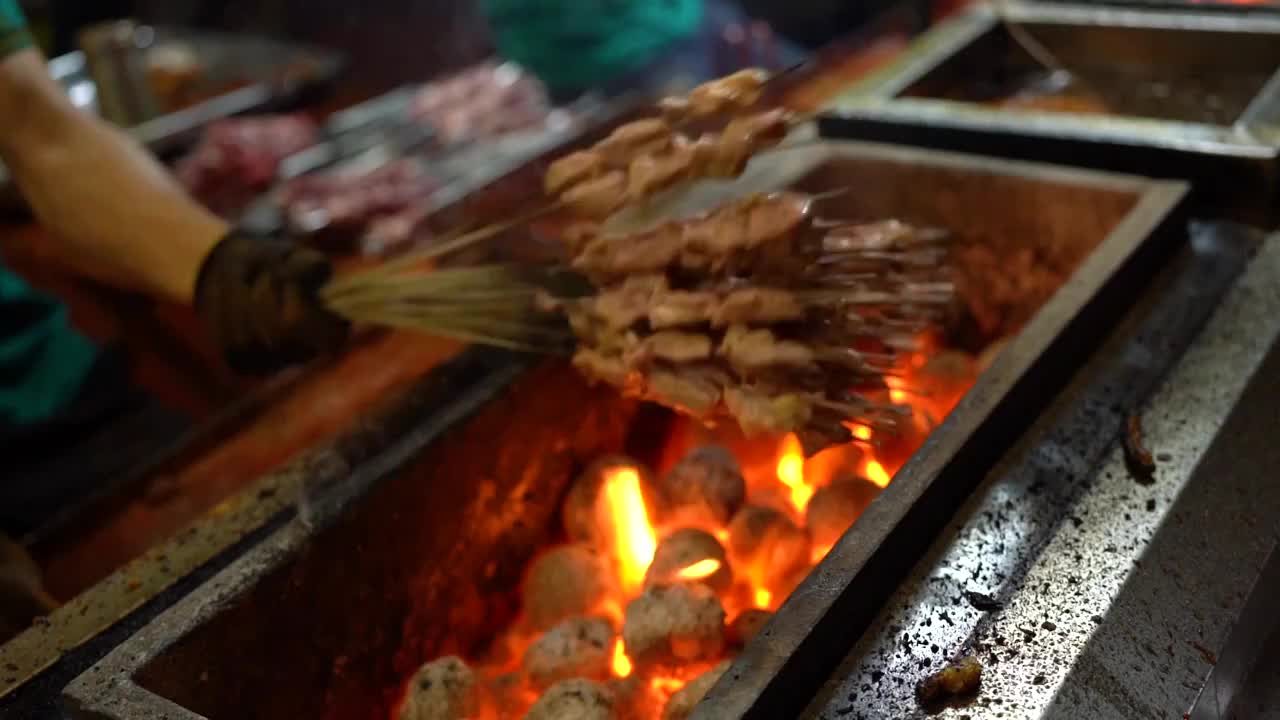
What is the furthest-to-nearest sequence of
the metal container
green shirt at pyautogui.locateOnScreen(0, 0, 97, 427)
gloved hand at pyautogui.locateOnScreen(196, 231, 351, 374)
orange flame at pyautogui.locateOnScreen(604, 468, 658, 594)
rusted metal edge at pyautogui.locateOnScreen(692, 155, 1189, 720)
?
1. green shirt at pyautogui.locateOnScreen(0, 0, 97, 427)
2. the metal container
3. gloved hand at pyautogui.locateOnScreen(196, 231, 351, 374)
4. orange flame at pyautogui.locateOnScreen(604, 468, 658, 594)
5. rusted metal edge at pyautogui.locateOnScreen(692, 155, 1189, 720)

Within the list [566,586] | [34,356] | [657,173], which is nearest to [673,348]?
[657,173]

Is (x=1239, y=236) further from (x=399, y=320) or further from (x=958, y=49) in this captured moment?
(x=399, y=320)

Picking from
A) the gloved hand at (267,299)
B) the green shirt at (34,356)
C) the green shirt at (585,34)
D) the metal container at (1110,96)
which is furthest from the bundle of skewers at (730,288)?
the green shirt at (585,34)

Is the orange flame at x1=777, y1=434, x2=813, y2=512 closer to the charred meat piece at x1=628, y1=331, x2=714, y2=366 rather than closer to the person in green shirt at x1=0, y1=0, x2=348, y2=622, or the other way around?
the charred meat piece at x1=628, y1=331, x2=714, y2=366

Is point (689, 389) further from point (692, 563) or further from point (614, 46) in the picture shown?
point (614, 46)

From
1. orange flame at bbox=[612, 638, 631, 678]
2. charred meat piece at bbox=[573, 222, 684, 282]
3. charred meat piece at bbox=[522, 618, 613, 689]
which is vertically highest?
charred meat piece at bbox=[573, 222, 684, 282]

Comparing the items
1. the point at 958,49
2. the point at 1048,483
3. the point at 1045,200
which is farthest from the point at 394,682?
the point at 958,49

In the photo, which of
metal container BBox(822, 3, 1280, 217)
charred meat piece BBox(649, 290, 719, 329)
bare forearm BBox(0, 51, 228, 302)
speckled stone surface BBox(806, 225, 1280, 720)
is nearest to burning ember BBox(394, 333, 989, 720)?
speckled stone surface BBox(806, 225, 1280, 720)

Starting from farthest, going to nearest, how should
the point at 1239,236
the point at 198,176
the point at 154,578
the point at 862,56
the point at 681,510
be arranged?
the point at 862,56 → the point at 198,176 → the point at 1239,236 → the point at 681,510 → the point at 154,578
